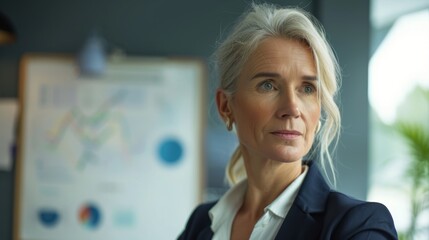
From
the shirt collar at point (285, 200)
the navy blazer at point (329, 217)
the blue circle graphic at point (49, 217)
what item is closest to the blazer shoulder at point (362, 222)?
the navy blazer at point (329, 217)

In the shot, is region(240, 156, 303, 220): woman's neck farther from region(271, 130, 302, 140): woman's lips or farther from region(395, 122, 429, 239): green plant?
region(395, 122, 429, 239): green plant

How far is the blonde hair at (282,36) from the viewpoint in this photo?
1.03 metres

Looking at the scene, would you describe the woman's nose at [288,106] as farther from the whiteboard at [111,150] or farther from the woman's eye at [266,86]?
the whiteboard at [111,150]

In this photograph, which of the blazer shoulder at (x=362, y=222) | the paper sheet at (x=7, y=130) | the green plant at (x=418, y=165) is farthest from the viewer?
the paper sheet at (x=7, y=130)

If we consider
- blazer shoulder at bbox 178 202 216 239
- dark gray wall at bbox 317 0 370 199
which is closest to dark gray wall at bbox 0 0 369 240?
dark gray wall at bbox 317 0 370 199

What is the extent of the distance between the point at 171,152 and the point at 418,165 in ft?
4.63

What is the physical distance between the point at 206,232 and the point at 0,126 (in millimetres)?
2293

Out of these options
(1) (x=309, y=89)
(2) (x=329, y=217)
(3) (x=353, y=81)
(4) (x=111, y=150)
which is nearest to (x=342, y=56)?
(3) (x=353, y=81)

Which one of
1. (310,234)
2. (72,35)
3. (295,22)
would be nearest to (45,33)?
(72,35)

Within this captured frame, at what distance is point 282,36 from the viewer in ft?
3.44

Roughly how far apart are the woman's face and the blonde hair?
0.06ft

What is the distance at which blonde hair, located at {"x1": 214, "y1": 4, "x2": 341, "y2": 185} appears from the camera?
1026 mm

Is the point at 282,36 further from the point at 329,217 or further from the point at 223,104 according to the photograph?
the point at 329,217

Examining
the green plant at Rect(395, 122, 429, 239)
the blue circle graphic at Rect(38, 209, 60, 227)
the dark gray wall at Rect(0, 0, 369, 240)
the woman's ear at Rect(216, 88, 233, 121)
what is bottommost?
the blue circle graphic at Rect(38, 209, 60, 227)
